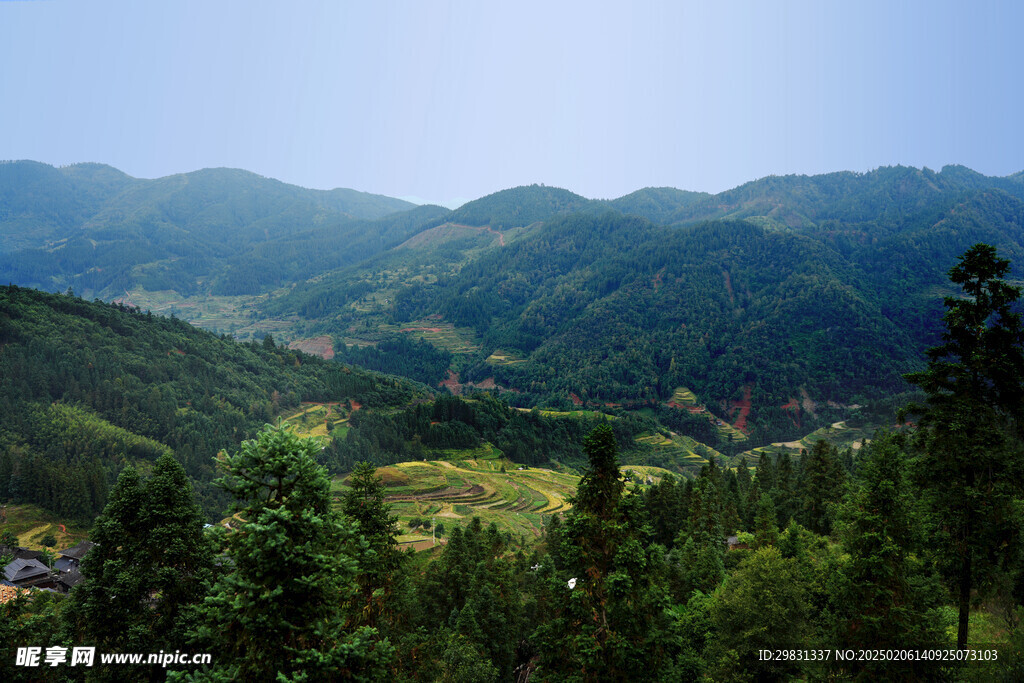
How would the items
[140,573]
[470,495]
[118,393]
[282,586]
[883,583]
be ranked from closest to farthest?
[282,586]
[140,573]
[883,583]
[470,495]
[118,393]

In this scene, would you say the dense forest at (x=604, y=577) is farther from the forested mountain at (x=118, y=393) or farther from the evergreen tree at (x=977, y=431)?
the forested mountain at (x=118, y=393)

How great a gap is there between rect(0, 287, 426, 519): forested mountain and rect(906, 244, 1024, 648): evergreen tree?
4004 inches

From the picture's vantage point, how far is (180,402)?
130500mm

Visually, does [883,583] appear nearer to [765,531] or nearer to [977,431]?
[977,431]

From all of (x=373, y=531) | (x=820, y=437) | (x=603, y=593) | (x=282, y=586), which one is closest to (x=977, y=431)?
(x=603, y=593)

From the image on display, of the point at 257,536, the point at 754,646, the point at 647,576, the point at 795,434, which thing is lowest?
the point at 795,434

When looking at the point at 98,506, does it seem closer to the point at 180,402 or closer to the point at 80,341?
the point at 180,402

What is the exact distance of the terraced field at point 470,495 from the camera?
7662 cm

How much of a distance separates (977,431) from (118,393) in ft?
501

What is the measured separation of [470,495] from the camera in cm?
8962

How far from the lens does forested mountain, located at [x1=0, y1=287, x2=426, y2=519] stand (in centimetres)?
8762

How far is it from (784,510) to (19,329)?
572ft

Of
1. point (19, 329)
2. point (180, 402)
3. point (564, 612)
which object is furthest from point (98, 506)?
point (564, 612)

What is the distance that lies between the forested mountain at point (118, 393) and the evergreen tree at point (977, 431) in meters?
102
